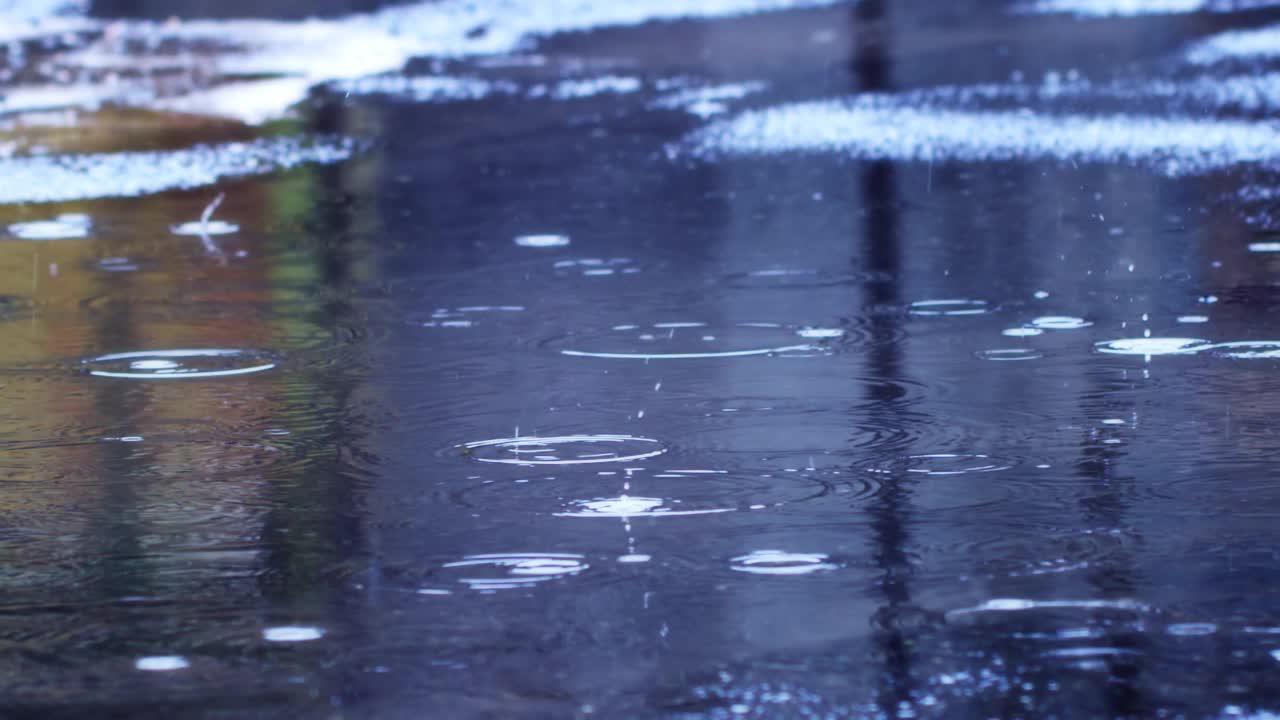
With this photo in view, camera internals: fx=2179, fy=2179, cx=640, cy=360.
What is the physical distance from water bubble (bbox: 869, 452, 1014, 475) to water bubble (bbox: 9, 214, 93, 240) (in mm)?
5864

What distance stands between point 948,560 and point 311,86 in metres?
13.2

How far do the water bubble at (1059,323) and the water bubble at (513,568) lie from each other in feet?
10.6

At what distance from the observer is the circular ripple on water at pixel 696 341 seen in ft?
23.2

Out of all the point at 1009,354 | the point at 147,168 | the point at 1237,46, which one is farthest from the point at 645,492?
the point at 1237,46

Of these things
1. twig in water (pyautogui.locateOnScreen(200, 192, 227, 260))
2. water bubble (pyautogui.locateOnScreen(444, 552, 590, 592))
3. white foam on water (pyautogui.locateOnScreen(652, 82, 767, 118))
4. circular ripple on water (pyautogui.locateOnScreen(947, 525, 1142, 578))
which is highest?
white foam on water (pyautogui.locateOnScreen(652, 82, 767, 118))

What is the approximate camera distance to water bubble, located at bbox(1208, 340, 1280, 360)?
22.3 ft

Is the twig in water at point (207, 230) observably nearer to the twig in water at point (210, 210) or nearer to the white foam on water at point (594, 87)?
the twig in water at point (210, 210)

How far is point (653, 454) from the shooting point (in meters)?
5.59

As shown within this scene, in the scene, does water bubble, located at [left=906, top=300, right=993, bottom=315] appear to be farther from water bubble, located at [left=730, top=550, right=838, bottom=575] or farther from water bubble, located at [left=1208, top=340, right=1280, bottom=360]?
water bubble, located at [left=730, top=550, right=838, bottom=575]

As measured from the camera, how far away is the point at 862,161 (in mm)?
12297

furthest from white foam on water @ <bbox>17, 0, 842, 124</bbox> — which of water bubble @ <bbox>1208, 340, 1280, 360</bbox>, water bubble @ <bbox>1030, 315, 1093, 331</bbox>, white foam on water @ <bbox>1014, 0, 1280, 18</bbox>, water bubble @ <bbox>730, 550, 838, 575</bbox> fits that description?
water bubble @ <bbox>730, 550, 838, 575</bbox>

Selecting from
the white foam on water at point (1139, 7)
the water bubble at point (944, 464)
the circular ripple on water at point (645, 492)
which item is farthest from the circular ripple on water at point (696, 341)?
the white foam on water at point (1139, 7)

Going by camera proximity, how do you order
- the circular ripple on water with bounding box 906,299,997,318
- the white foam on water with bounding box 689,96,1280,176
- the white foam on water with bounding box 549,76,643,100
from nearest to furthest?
the circular ripple on water with bounding box 906,299,997,318, the white foam on water with bounding box 689,96,1280,176, the white foam on water with bounding box 549,76,643,100

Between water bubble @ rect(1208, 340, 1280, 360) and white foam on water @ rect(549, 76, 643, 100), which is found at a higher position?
white foam on water @ rect(549, 76, 643, 100)
